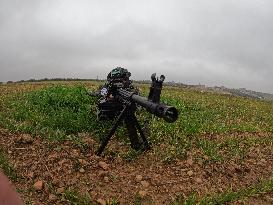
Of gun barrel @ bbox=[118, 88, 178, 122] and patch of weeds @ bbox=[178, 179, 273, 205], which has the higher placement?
gun barrel @ bbox=[118, 88, 178, 122]

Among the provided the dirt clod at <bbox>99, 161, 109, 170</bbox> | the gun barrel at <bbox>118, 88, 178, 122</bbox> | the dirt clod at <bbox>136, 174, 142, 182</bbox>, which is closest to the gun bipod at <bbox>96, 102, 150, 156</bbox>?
the dirt clod at <bbox>99, 161, 109, 170</bbox>

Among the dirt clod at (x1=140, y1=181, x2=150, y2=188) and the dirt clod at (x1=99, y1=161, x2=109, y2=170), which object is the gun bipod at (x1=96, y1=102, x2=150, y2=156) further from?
the dirt clod at (x1=140, y1=181, x2=150, y2=188)

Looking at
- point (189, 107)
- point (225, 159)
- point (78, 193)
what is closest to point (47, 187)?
point (78, 193)

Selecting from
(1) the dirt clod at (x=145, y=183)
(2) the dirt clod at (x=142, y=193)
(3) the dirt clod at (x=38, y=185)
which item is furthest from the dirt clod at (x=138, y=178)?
(3) the dirt clod at (x=38, y=185)

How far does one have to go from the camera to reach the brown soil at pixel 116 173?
8664 millimetres

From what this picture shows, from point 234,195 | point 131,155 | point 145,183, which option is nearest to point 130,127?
point 131,155

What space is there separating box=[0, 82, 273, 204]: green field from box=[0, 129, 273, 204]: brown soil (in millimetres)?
29

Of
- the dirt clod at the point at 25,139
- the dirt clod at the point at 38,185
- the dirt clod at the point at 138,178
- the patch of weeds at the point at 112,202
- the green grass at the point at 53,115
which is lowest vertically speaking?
the dirt clod at the point at 38,185

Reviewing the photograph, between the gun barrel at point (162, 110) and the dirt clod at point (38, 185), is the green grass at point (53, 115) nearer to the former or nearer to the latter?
the dirt clod at point (38, 185)

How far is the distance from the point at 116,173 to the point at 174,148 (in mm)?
2418

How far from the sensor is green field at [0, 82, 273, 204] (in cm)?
876

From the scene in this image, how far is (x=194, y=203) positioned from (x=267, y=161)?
4.40 metres

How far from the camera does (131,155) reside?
1060cm

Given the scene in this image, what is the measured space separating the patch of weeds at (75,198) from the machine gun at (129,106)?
2111mm
